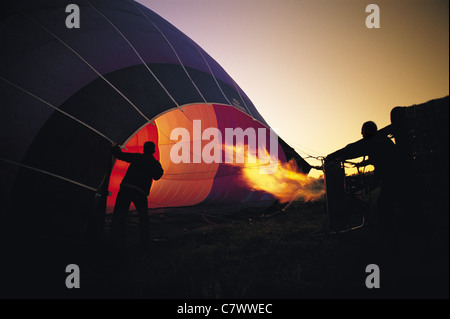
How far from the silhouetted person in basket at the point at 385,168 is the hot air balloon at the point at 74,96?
9.58 ft

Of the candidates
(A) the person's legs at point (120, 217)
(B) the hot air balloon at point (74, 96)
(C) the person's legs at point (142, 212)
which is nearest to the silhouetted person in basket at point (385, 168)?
(B) the hot air balloon at point (74, 96)

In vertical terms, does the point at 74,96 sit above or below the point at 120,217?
above

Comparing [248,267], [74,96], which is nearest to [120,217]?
[74,96]

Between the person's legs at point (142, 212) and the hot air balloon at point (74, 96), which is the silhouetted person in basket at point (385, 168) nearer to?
the hot air balloon at point (74, 96)

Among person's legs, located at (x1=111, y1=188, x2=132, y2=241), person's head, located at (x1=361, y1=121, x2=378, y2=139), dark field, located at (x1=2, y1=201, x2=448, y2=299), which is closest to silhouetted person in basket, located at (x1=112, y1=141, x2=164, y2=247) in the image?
person's legs, located at (x1=111, y1=188, x2=132, y2=241)

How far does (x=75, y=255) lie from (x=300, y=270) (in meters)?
2.88

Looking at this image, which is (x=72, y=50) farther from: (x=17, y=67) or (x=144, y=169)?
(x=144, y=169)

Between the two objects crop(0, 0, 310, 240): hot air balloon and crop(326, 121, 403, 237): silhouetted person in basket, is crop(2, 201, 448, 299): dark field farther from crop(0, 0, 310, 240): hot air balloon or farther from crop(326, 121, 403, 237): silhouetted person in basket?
crop(0, 0, 310, 240): hot air balloon

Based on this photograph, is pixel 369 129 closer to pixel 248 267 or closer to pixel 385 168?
pixel 385 168

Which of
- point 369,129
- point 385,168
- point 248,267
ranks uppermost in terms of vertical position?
point 369,129

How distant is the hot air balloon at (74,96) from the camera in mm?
2887

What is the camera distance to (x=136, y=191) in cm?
364

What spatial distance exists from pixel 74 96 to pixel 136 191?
1.73 m

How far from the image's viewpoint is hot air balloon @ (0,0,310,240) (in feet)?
9.47
